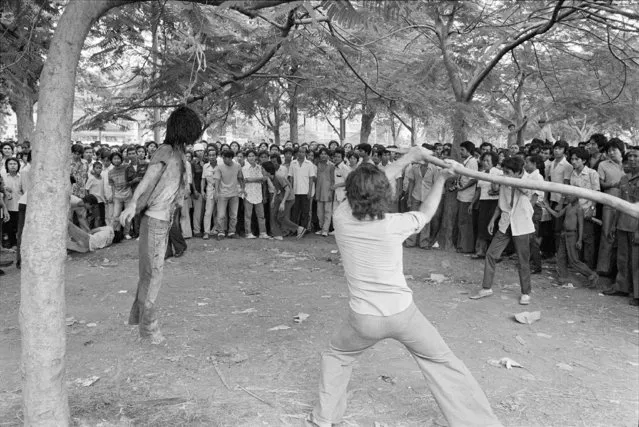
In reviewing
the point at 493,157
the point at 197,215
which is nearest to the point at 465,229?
the point at 493,157

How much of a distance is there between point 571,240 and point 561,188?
4.91m

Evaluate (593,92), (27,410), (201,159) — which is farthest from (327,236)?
(27,410)

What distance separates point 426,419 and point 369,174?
1.61 m

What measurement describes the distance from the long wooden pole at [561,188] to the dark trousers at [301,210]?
723cm

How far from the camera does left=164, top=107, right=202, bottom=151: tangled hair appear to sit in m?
4.65

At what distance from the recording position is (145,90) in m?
6.11

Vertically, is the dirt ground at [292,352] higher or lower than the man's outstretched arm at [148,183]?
lower

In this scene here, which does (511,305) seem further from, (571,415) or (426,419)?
(426,419)

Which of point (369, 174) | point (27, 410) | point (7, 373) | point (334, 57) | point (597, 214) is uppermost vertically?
point (334, 57)

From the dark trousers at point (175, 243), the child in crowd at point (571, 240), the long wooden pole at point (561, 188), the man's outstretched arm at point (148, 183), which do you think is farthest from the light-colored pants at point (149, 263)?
the child in crowd at point (571, 240)

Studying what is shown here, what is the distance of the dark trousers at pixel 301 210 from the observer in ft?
35.5

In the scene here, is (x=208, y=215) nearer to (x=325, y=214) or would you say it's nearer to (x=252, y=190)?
(x=252, y=190)

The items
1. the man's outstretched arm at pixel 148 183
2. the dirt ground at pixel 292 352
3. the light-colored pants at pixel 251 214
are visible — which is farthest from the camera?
the light-colored pants at pixel 251 214

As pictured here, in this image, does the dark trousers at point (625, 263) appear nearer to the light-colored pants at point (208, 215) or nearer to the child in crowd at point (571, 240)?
the child in crowd at point (571, 240)
